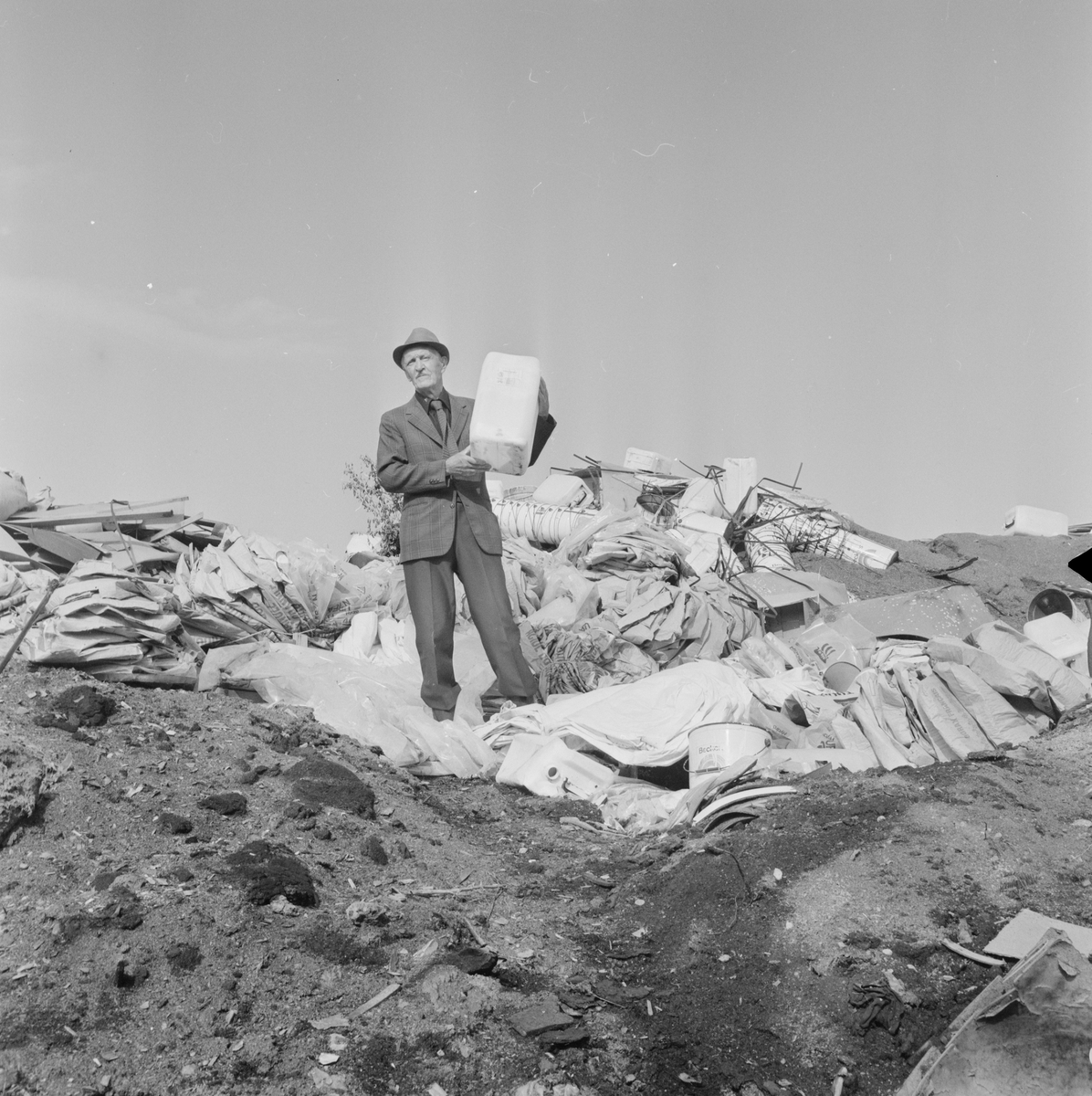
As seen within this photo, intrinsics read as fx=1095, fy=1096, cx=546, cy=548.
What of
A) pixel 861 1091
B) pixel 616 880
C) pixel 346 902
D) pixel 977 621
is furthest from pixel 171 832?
pixel 977 621

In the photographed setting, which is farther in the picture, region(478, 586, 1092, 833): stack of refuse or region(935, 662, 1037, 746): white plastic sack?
region(935, 662, 1037, 746): white plastic sack

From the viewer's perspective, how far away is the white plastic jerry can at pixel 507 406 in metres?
4.54

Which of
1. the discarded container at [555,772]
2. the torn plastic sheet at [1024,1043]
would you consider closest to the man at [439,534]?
the discarded container at [555,772]

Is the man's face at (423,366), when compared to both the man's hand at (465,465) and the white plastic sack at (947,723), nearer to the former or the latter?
the man's hand at (465,465)

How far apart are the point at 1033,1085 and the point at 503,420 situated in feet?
10.5

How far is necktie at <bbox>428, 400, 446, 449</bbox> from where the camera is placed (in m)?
5.21

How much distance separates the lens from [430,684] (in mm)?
4941

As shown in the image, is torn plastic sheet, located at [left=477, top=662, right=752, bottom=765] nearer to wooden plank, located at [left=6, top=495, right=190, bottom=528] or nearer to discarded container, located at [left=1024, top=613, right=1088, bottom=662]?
discarded container, located at [left=1024, top=613, right=1088, bottom=662]

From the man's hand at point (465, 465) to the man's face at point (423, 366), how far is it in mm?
406

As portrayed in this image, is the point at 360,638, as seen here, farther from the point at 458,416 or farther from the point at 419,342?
the point at 419,342

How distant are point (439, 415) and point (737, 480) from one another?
20.2 ft

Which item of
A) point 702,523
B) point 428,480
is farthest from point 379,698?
point 702,523

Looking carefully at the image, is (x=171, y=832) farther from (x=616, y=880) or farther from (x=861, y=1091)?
(x=861, y=1091)

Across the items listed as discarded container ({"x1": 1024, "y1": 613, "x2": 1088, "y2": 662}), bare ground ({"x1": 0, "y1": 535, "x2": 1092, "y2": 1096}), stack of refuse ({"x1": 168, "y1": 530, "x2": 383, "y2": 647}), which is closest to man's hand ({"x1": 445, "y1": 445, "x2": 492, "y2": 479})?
bare ground ({"x1": 0, "y1": 535, "x2": 1092, "y2": 1096})
